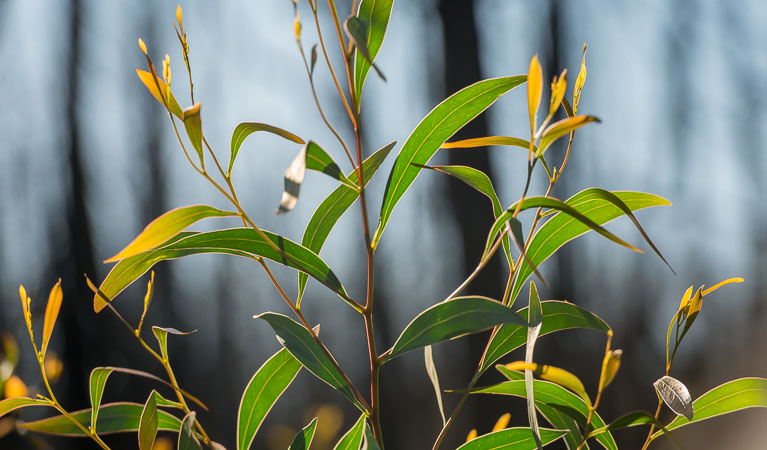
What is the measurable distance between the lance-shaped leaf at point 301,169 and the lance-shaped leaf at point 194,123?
61mm

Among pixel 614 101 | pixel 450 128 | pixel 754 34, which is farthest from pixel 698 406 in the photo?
pixel 754 34

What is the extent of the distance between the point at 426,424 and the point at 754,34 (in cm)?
246

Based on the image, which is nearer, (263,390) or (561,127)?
(561,127)

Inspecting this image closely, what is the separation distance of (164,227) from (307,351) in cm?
12

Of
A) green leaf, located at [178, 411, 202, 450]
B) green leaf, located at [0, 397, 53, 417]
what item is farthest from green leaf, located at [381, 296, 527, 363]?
green leaf, located at [0, 397, 53, 417]

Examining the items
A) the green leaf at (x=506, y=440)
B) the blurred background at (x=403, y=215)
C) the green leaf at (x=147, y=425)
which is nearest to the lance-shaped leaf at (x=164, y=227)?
the green leaf at (x=147, y=425)

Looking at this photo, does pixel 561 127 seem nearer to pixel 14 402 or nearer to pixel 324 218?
pixel 324 218

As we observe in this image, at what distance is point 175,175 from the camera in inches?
103

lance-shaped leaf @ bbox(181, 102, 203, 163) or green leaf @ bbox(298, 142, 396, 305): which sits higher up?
lance-shaped leaf @ bbox(181, 102, 203, 163)

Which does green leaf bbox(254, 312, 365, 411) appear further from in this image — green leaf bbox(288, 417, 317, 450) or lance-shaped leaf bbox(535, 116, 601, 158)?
lance-shaped leaf bbox(535, 116, 601, 158)

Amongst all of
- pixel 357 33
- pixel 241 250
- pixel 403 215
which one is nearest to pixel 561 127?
pixel 357 33

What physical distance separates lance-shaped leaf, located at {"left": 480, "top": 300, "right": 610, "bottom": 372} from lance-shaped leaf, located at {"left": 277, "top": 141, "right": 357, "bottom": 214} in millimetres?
156

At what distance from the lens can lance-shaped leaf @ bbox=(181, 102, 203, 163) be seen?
0.28 m

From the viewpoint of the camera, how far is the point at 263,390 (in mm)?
399
